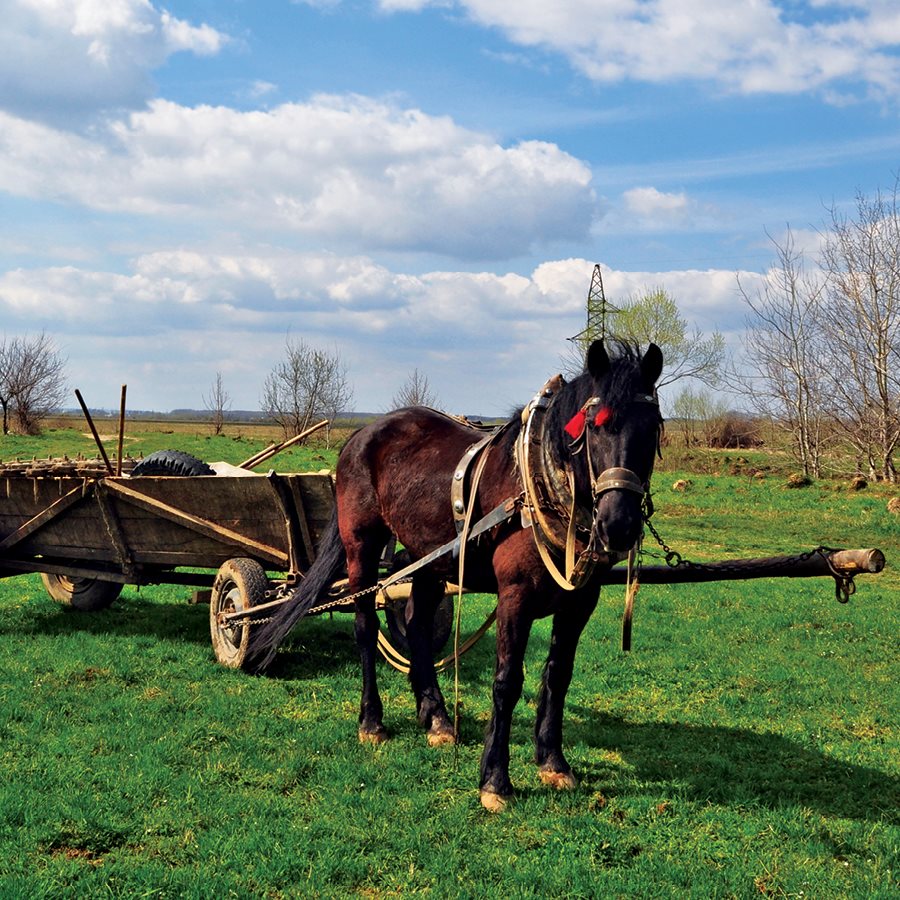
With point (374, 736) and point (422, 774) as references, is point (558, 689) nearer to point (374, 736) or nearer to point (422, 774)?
point (422, 774)

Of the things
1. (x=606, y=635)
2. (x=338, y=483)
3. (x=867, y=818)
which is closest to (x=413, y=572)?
(x=338, y=483)

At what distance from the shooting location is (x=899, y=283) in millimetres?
23547

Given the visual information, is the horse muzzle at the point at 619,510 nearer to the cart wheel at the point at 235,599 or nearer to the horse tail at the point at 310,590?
the horse tail at the point at 310,590

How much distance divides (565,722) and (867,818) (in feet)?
6.81

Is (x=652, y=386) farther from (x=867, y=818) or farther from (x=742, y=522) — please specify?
(x=742, y=522)

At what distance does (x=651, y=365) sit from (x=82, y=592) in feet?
25.5

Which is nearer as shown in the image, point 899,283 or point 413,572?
point 413,572

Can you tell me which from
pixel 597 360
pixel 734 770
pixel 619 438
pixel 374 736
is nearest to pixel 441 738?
pixel 374 736

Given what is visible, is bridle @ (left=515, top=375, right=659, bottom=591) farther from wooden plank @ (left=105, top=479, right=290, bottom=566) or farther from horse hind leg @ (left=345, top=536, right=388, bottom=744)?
wooden plank @ (left=105, top=479, right=290, bottom=566)

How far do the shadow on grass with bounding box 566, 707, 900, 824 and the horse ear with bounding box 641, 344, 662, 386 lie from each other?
2.39 meters

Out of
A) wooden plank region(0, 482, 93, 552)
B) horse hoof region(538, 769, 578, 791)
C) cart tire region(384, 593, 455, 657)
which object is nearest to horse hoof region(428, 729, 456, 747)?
horse hoof region(538, 769, 578, 791)

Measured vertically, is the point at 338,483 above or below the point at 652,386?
below

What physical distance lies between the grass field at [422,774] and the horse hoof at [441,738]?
0.08 meters

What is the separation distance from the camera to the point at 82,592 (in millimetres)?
9648
